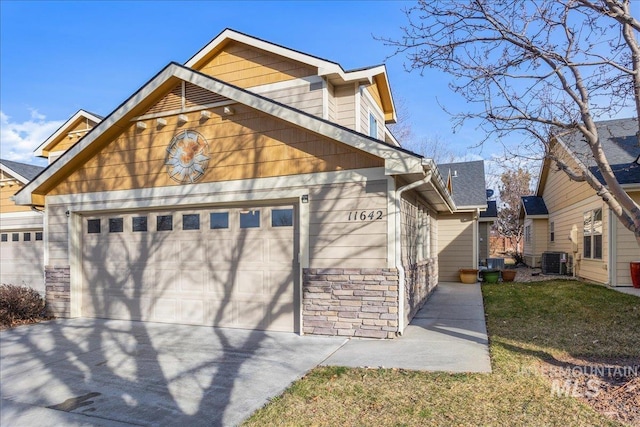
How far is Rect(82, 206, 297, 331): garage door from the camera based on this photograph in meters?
7.61

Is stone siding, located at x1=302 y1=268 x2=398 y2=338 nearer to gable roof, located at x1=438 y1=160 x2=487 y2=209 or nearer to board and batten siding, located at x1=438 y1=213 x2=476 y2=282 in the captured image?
gable roof, located at x1=438 y1=160 x2=487 y2=209

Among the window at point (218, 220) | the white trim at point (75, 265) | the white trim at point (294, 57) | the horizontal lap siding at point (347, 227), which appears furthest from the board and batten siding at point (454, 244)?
the white trim at point (75, 265)

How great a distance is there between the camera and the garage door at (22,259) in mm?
11680

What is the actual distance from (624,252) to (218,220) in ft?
36.6

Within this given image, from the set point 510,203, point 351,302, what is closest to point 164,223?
point 351,302

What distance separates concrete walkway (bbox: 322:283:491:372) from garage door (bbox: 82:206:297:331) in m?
1.89

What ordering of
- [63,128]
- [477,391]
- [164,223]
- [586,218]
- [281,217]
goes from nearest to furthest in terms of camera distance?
[477,391]
[281,217]
[164,223]
[63,128]
[586,218]

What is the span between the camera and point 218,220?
26.5 ft

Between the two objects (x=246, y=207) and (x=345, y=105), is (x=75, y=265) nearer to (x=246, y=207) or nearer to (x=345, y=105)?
(x=246, y=207)

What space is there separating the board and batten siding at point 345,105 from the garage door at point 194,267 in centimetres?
347

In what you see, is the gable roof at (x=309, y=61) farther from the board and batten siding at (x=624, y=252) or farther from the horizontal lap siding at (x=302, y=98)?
the board and batten siding at (x=624, y=252)

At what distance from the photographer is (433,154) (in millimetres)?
31172

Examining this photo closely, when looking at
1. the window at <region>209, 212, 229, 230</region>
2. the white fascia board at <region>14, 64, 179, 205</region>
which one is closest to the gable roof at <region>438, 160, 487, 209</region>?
the window at <region>209, 212, 229, 230</region>

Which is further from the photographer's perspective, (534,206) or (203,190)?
(534,206)
